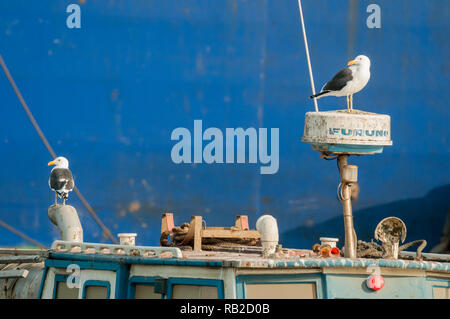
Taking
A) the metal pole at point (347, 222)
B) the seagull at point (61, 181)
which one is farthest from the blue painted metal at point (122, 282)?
the seagull at point (61, 181)

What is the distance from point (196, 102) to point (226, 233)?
7325 mm

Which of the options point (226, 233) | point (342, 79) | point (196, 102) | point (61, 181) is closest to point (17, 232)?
point (196, 102)

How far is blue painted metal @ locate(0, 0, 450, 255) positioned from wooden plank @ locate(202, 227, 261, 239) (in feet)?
20.2

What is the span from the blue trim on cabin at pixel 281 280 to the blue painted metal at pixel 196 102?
9.35 m

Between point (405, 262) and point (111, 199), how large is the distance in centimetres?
1038

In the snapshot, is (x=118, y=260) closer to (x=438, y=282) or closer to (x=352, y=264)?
(x=352, y=264)

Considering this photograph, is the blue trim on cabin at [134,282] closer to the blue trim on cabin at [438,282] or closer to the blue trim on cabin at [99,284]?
the blue trim on cabin at [99,284]

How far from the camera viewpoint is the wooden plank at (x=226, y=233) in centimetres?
1186

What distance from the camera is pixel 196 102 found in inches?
746

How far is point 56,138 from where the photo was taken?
739 inches

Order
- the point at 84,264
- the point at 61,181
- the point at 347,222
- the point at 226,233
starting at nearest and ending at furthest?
the point at 84,264 < the point at 347,222 < the point at 226,233 < the point at 61,181

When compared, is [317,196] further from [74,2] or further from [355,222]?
[74,2]

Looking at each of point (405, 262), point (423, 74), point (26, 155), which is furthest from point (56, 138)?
point (405, 262)

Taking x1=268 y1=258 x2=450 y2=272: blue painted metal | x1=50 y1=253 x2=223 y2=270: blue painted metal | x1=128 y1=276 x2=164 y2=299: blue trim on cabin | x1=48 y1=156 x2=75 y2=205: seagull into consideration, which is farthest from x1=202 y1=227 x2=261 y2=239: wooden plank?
x1=268 y1=258 x2=450 y2=272: blue painted metal
